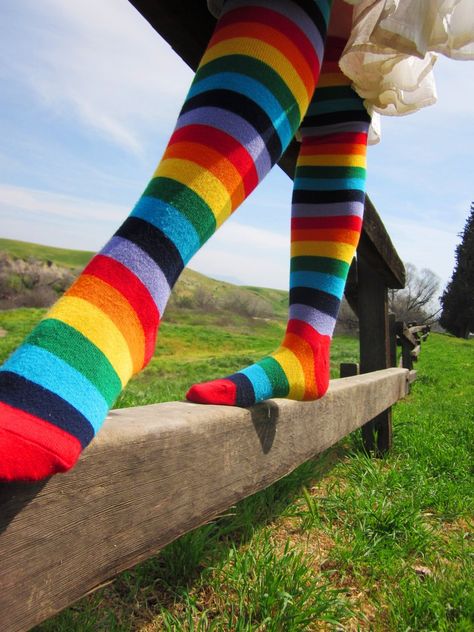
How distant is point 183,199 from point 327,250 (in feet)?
1.61

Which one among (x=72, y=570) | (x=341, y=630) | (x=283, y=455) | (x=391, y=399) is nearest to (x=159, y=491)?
(x=72, y=570)

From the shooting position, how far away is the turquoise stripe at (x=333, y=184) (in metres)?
1.09

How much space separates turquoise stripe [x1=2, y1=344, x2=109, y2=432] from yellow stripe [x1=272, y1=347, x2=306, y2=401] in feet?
1.59

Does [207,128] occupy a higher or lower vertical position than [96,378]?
higher

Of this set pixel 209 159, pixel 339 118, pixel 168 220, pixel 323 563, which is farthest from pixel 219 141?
pixel 323 563

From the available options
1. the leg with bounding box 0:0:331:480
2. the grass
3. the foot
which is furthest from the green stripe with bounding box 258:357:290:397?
the grass

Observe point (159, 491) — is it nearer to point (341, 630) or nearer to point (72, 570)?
point (72, 570)

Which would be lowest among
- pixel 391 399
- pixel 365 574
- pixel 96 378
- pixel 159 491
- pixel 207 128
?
pixel 365 574

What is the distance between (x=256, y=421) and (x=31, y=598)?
480mm

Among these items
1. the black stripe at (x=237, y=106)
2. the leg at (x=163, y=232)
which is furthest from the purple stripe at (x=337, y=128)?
the black stripe at (x=237, y=106)

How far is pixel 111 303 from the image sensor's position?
57 centimetres

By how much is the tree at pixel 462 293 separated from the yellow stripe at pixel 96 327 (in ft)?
101

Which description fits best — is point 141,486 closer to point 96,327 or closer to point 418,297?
point 96,327

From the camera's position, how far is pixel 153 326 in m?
0.62
